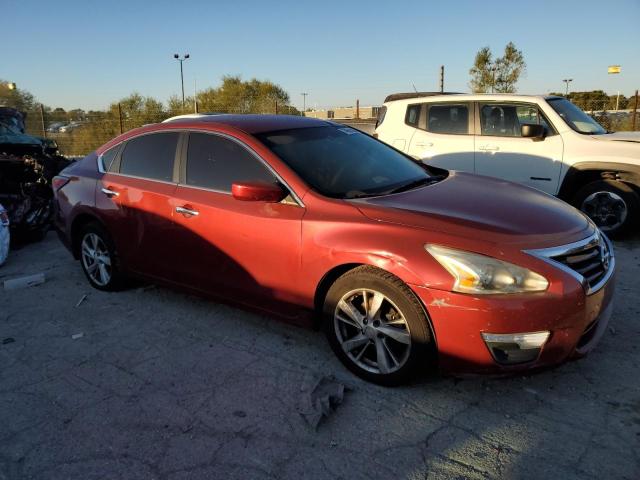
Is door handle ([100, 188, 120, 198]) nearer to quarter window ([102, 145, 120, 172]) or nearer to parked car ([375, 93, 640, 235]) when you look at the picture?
quarter window ([102, 145, 120, 172])

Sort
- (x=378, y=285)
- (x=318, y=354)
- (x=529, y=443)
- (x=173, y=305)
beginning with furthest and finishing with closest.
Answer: (x=173, y=305), (x=318, y=354), (x=378, y=285), (x=529, y=443)

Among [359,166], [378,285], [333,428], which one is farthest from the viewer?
[359,166]

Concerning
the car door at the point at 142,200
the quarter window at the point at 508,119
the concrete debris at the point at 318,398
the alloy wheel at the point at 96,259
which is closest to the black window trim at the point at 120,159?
the car door at the point at 142,200

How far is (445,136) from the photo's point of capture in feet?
24.3

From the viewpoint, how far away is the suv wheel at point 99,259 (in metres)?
4.61

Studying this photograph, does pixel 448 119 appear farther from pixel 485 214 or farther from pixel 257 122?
pixel 485 214

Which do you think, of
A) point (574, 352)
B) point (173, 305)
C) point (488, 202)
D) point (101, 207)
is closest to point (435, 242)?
point (488, 202)

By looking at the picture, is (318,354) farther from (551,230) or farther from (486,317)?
(551,230)

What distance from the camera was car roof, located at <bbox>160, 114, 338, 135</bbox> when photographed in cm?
381

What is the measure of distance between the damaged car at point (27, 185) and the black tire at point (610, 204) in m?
7.14

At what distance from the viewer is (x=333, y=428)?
2.67 metres

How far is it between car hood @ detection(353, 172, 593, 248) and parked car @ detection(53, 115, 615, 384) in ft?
0.04

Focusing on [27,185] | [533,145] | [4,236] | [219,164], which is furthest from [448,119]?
[27,185]

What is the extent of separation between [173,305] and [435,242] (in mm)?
2642
